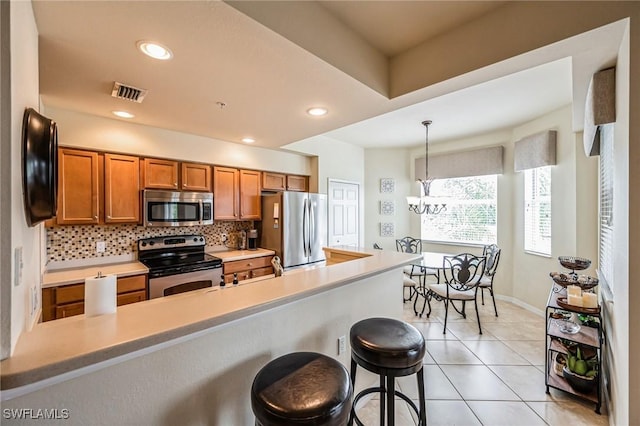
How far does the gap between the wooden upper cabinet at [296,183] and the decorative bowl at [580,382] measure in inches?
148

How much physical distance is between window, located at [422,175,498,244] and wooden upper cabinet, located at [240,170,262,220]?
10.3ft

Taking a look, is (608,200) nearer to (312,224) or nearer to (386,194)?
(312,224)

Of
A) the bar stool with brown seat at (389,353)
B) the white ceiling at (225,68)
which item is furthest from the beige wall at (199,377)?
the white ceiling at (225,68)

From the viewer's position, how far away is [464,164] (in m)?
4.65

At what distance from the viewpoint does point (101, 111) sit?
8.17ft

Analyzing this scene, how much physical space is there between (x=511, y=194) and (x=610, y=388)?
3063mm

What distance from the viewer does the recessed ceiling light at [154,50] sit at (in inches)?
56.0

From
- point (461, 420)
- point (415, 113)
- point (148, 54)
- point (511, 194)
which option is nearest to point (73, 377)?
point (148, 54)

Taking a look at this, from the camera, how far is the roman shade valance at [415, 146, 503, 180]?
171 inches

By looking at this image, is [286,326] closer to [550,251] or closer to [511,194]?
[550,251]

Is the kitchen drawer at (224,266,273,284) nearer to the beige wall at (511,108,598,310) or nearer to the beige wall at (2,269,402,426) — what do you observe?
the beige wall at (2,269,402,426)

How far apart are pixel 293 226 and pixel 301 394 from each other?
2.86 meters

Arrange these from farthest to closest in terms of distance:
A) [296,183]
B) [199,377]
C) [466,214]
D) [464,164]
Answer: [466,214] → [464,164] → [296,183] → [199,377]

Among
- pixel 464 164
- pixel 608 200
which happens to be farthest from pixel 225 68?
pixel 464 164
